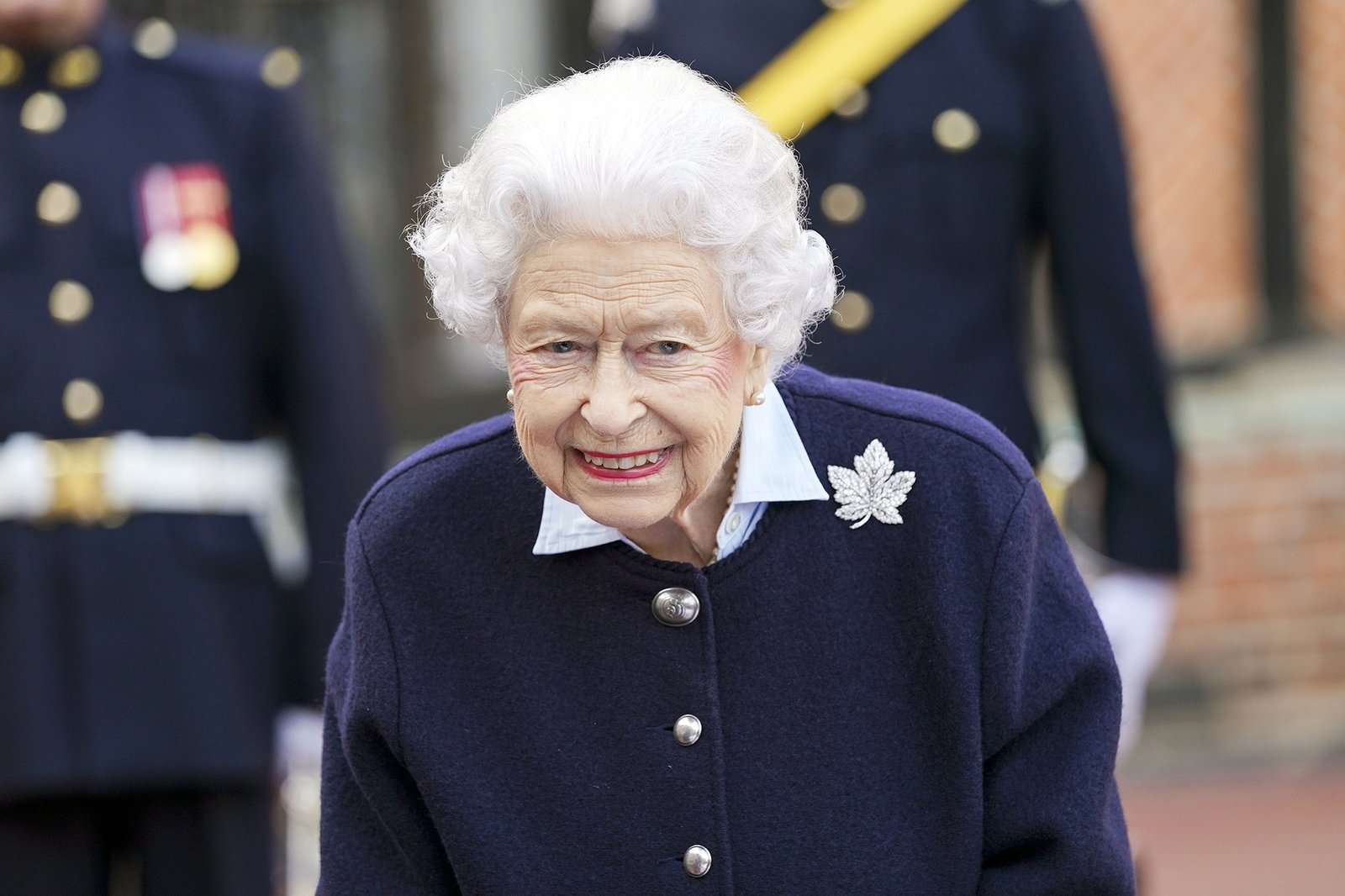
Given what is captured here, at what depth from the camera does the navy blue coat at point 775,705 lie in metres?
2.32

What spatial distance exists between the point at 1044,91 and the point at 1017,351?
0.42 m

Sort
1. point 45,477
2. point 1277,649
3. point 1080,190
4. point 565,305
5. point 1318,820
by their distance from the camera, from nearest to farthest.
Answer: point 565,305
point 1080,190
point 45,477
point 1318,820
point 1277,649

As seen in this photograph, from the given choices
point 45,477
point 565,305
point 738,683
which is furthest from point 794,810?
point 45,477

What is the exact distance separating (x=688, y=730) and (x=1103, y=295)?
1347 mm

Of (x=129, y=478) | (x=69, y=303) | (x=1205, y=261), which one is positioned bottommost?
(x=129, y=478)

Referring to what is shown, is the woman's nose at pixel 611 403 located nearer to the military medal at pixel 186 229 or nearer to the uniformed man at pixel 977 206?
the uniformed man at pixel 977 206

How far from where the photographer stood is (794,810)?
234 cm

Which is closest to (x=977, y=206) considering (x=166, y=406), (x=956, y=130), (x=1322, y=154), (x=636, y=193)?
(x=956, y=130)

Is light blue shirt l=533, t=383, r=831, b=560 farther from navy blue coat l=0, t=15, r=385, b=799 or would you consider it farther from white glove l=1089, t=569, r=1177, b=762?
navy blue coat l=0, t=15, r=385, b=799

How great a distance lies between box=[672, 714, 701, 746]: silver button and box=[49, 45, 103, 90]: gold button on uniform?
6.30 ft

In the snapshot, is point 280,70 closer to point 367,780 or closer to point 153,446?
point 153,446

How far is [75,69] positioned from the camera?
360cm

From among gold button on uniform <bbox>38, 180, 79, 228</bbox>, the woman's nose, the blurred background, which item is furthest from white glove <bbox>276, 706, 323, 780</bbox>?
the blurred background

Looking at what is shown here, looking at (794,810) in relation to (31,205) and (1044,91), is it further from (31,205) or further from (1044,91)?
(31,205)
